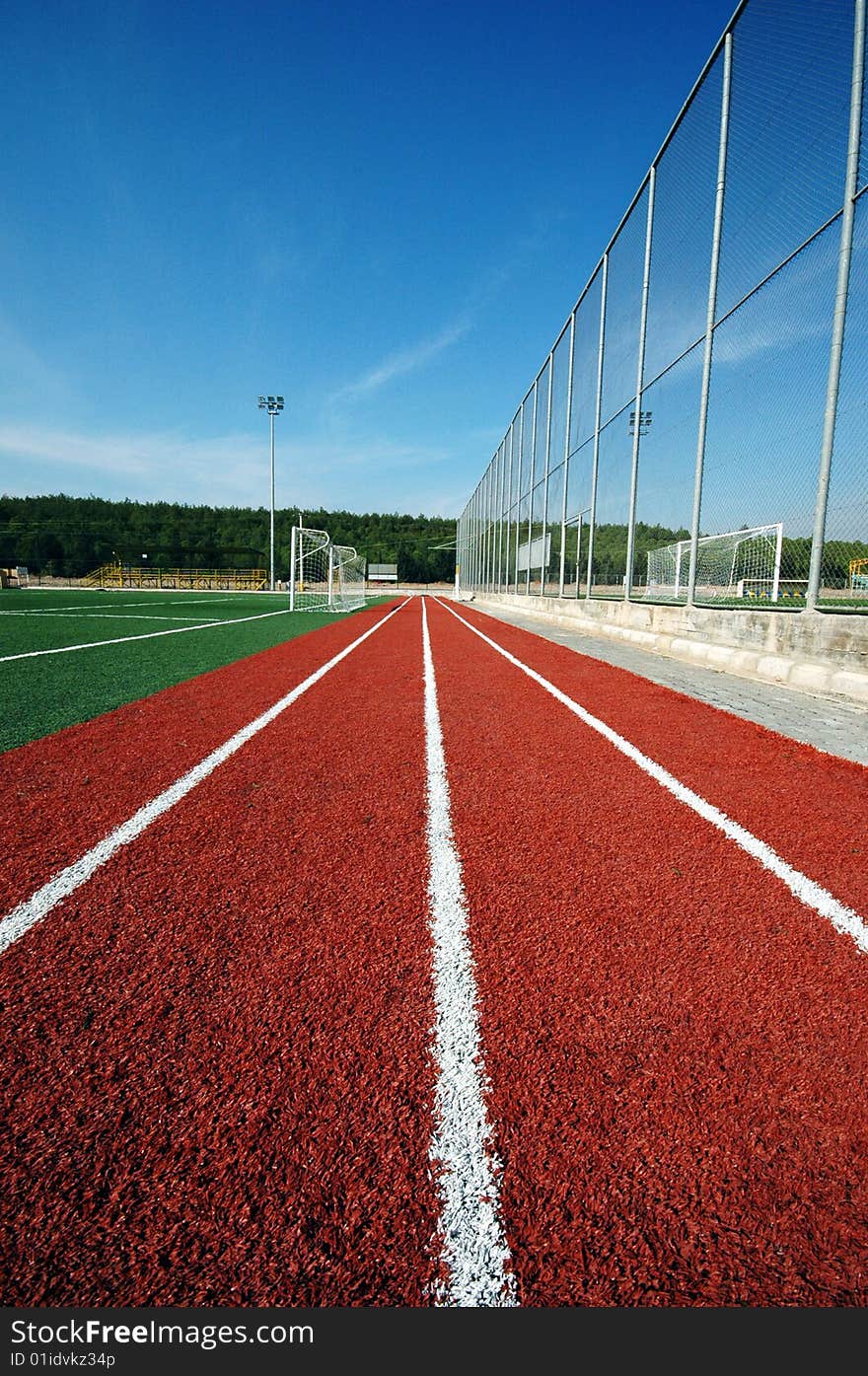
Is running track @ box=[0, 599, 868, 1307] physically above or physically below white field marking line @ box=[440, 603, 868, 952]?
below

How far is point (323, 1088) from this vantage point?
1.56 metres

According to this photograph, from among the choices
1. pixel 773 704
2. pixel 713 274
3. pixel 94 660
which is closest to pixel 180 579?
pixel 94 660

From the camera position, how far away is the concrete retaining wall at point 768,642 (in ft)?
21.9

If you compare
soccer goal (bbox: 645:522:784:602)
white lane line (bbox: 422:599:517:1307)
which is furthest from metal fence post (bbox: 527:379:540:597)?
white lane line (bbox: 422:599:517:1307)

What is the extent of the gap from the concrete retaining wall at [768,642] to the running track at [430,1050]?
3839mm

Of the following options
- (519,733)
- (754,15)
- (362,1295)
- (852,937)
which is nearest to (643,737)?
(519,733)

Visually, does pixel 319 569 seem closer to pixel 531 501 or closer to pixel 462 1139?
pixel 531 501

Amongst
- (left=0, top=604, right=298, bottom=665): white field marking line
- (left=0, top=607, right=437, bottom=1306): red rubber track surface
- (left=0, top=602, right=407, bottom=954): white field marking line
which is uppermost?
(left=0, top=604, right=298, bottom=665): white field marking line

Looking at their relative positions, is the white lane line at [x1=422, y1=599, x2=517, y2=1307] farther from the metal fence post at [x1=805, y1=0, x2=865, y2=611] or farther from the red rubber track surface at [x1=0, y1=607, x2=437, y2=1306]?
the metal fence post at [x1=805, y1=0, x2=865, y2=611]

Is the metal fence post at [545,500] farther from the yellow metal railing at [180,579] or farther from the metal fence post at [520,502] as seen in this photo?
the yellow metal railing at [180,579]

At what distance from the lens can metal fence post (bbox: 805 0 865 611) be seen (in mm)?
6387

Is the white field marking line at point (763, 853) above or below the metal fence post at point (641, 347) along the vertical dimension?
below

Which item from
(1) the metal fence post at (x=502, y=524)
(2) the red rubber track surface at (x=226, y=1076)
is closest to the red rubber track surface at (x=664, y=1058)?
(2) the red rubber track surface at (x=226, y=1076)

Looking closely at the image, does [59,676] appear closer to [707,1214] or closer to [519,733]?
[519,733]
